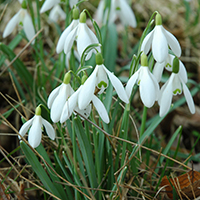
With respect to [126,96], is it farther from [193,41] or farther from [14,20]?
[193,41]

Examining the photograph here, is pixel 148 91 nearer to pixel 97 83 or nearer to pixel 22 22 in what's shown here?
pixel 97 83

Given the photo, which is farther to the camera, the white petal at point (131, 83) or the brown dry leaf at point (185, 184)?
the brown dry leaf at point (185, 184)

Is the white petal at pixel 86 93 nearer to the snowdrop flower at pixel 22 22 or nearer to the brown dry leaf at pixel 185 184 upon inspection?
the brown dry leaf at pixel 185 184

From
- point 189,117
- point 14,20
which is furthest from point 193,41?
point 14,20

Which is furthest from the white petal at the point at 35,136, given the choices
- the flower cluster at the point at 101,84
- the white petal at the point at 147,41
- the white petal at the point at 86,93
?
the white petal at the point at 147,41

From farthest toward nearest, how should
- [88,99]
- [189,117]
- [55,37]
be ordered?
[55,37] < [189,117] < [88,99]

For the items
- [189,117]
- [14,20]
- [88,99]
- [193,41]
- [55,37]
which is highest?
[14,20]

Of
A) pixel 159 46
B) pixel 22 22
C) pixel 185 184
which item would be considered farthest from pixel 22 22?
pixel 185 184

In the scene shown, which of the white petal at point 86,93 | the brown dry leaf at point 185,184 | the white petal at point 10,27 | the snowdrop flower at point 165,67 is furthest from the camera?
the white petal at point 10,27
